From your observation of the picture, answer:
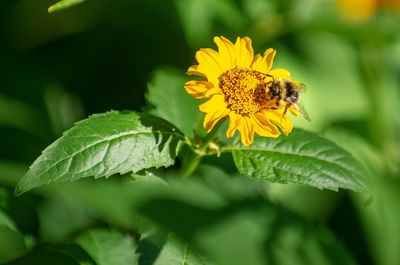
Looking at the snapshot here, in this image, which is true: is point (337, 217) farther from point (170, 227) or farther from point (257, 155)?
point (170, 227)

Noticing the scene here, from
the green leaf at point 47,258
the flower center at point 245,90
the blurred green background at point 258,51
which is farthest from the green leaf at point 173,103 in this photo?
the blurred green background at point 258,51

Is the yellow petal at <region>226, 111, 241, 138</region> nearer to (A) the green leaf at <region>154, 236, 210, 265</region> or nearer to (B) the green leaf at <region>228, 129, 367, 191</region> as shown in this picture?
(B) the green leaf at <region>228, 129, 367, 191</region>

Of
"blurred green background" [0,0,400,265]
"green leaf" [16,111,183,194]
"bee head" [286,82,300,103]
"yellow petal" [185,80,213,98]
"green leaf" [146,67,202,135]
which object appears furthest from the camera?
"blurred green background" [0,0,400,265]

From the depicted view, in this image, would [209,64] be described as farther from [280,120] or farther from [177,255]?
[177,255]

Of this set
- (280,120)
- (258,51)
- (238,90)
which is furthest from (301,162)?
(258,51)

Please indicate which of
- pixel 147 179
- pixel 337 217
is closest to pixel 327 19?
pixel 337 217

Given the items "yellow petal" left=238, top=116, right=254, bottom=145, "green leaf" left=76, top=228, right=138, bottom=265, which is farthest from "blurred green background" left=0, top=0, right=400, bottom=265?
"yellow petal" left=238, top=116, right=254, bottom=145
